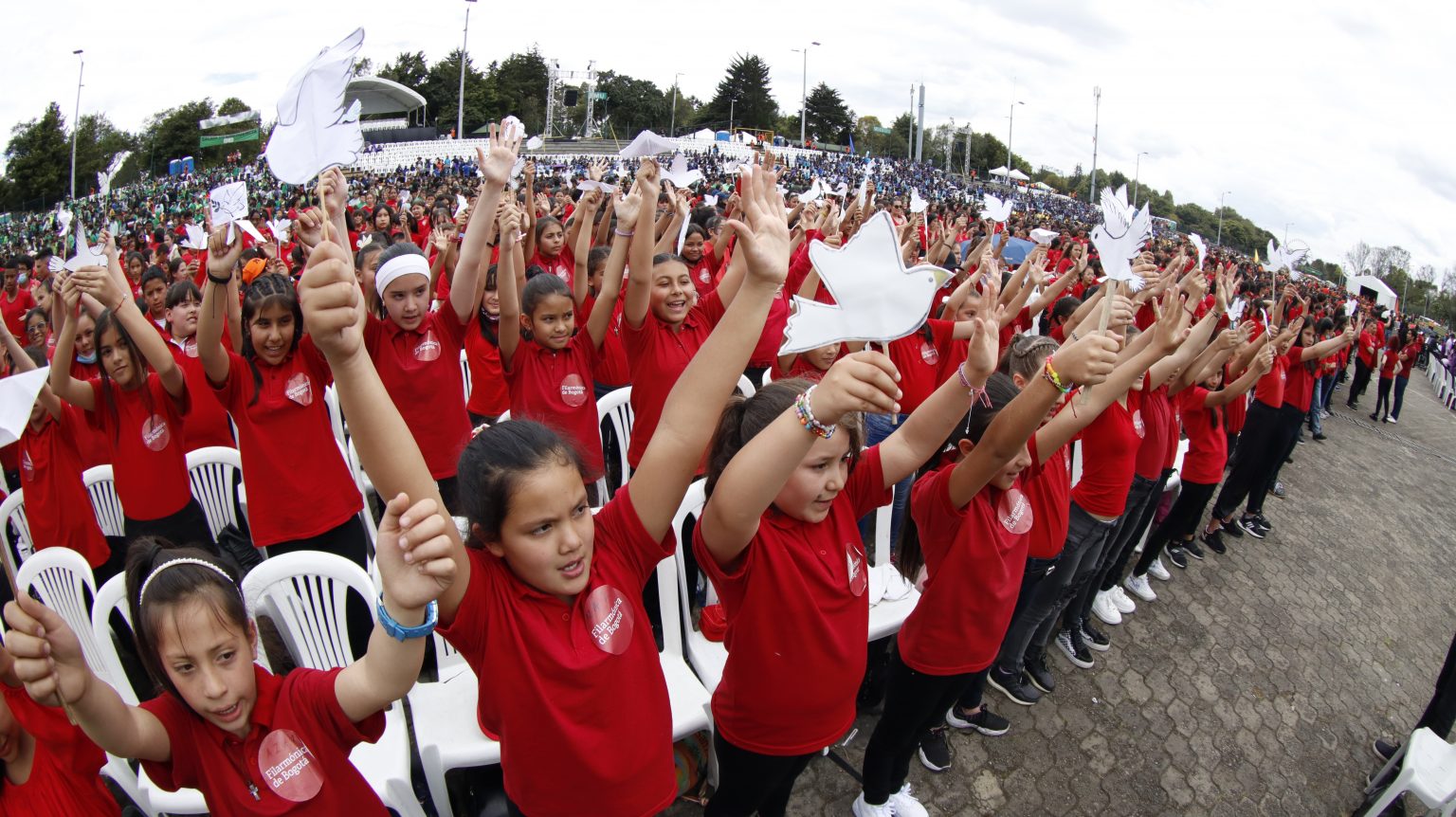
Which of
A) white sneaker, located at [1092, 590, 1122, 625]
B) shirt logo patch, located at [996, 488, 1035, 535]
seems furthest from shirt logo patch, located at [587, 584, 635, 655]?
white sneaker, located at [1092, 590, 1122, 625]

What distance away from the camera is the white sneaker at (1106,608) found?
4785 millimetres

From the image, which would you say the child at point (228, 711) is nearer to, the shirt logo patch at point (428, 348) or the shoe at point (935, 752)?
the shirt logo patch at point (428, 348)

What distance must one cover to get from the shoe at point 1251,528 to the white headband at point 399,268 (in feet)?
23.3

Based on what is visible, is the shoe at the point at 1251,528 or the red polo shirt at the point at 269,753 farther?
the shoe at the point at 1251,528

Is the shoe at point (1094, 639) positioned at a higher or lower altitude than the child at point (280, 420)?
lower

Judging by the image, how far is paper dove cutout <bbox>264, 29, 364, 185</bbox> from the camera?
197cm

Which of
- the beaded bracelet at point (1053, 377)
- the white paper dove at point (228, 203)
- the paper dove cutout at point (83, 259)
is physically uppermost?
the white paper dove at point (228, 203)

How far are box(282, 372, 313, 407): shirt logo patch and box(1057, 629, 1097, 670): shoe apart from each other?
13.9 ft

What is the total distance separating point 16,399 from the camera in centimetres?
159

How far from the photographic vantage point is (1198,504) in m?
5.22

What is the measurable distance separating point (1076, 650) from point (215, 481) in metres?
4.84

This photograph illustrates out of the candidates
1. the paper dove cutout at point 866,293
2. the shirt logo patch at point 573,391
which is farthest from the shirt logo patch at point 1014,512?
the shirt logo patch at point 573,391

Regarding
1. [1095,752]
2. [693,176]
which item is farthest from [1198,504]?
[693,176]

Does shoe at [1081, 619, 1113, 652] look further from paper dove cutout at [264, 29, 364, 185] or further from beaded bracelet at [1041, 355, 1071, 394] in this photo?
paper dove cutout at [264, 29, 364, 185]
